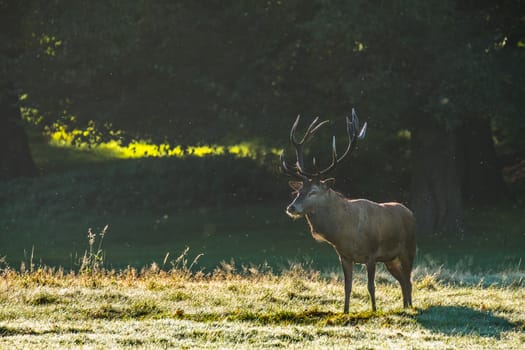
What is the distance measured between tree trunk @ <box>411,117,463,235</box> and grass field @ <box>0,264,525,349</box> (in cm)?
1070

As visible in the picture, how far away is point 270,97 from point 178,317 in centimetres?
1574

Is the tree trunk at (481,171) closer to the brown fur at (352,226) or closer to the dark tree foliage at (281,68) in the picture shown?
the dark tree foliage at (281,68)

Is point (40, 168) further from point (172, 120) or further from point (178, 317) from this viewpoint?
point (178, 317)

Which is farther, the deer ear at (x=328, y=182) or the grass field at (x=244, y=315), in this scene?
the deer ear at (x=328, y=182)

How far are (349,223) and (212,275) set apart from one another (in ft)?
21.5

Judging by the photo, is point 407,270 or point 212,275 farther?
point 212,275

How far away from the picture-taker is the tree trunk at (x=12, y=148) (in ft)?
109

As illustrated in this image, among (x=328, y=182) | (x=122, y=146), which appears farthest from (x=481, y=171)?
(x=328, y=182)

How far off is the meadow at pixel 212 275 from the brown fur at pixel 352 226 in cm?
74

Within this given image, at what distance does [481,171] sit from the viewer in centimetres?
3294

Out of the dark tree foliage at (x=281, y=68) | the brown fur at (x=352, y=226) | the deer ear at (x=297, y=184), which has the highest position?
the dark tree foliage at (x=281, y=68)

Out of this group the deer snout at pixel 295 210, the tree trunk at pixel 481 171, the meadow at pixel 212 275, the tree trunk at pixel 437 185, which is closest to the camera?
the meadow at pixel 212 275

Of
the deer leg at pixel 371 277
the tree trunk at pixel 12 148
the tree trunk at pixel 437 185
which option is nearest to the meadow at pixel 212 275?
the deer leg at pixel 371 277

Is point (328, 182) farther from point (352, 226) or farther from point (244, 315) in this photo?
point (244, 315)
